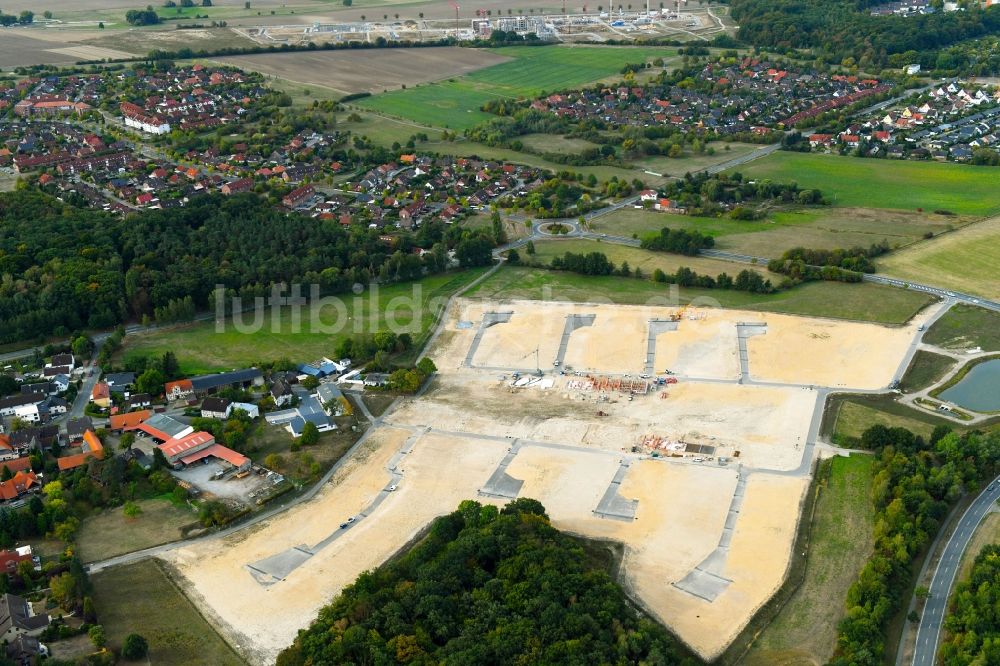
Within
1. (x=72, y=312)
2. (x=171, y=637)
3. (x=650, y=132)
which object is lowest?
(x=171, y=637)

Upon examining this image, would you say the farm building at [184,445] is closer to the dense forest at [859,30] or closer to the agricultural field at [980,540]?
the agricultural field at [980,540]

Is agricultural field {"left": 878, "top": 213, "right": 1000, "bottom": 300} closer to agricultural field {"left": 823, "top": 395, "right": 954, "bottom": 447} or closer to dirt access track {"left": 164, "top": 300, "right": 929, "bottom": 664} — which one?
dirt access track {"left": 164, "top": 300, "right": 929, "bottom": 664}

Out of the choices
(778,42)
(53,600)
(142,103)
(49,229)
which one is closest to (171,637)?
(53,600)

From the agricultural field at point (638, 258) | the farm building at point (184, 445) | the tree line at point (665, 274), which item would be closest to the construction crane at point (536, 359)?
the tree line at point (665, 274)

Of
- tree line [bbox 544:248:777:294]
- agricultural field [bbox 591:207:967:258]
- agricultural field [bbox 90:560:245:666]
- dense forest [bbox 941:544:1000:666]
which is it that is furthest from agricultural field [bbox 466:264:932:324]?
agricultural field [bbox 90:560:245:666]

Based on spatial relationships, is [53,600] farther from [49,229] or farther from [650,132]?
[650,132]

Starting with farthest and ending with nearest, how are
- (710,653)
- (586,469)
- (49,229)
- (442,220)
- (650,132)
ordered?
1. (650,132)
2. (442,220)
3. (49,229)
4. (586,469)
5. (710,653)
